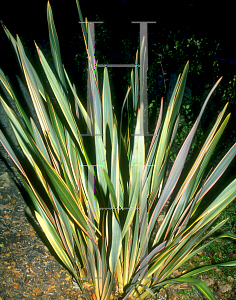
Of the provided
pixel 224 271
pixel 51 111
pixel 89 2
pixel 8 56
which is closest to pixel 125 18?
pixel 89 2

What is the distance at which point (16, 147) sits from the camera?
2400 millimetres

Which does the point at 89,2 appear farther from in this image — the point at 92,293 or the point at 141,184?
the point at 92,293

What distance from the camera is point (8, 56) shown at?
324cm

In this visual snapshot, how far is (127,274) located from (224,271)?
27.5 inches

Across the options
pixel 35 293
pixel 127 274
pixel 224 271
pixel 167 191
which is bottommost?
pixel 224 271

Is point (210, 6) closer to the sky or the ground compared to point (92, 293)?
closer to the sky

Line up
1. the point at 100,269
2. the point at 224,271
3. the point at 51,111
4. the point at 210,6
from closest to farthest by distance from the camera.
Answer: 1. the point at 51,111
2. the point at 100,269
3. the point at 224,271
4. the point at 210,6

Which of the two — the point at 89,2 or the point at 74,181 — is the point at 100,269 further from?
the point at 89,2

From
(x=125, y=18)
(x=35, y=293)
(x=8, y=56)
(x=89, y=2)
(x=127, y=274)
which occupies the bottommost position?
(x=35, y=293)

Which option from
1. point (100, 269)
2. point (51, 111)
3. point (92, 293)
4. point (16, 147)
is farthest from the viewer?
point (16, 147)

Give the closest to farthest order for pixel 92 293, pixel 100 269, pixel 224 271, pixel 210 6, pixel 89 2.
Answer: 1. pixel 100 269
2. pixel 92 293
3. pixel 224 271
4. pixel 210 6
5. pixel 89 2

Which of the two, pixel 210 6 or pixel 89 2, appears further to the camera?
pixel 89 2

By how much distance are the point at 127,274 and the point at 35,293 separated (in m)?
0.49

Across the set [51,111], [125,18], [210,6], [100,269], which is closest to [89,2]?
[125,18]
